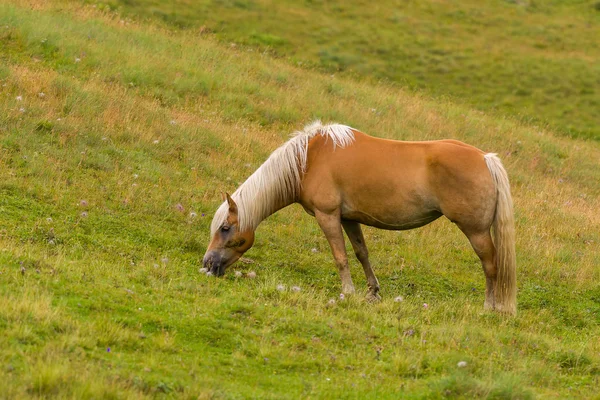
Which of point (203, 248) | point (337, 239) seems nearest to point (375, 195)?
point (337, 239)


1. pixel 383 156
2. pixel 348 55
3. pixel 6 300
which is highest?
pixel 383 156

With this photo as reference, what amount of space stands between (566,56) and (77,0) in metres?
16.8

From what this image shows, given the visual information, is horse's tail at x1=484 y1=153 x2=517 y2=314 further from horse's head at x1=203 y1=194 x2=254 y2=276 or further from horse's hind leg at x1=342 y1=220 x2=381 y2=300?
horse's head at x1=203 y1=194 x2=254 y2=276

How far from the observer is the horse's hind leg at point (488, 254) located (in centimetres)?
877

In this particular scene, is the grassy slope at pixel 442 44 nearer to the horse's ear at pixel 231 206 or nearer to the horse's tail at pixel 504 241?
the horse's tail at pixel 504 241

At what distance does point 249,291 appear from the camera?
829 cm

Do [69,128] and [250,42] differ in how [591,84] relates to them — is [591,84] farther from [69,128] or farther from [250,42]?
[69,128]

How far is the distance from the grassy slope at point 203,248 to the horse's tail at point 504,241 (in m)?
0.32

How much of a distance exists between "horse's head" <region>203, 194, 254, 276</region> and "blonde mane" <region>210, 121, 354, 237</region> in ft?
0.18

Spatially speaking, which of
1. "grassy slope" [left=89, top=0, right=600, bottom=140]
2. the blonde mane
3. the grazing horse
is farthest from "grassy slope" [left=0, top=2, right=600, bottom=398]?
"grassy slope" [left=89, top=0, right=600, bottom=140]

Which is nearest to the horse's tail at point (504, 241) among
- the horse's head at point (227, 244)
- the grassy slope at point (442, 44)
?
the horse's head at point (227, 244)

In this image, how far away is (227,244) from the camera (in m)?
9.18

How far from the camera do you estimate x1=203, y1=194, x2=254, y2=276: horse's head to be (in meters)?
9.11

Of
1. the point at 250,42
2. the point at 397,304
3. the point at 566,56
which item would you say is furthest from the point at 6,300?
the point at 566,56
